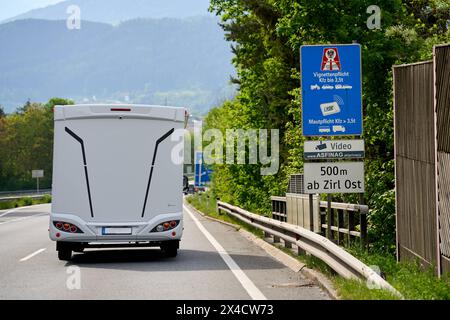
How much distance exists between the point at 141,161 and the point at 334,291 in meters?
6.16

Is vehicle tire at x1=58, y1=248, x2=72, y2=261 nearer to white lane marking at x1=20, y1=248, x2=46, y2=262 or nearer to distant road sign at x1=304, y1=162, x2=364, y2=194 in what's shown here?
white lane marking at x1=20, y1=248, x2=46, y2=262

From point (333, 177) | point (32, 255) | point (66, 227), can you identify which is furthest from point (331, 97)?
point (32, 255)

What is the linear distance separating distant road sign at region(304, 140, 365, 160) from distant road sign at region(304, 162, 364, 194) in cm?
28

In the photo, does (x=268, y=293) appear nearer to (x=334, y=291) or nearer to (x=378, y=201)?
(x=334, y=291)

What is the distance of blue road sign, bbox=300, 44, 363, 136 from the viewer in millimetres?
14188

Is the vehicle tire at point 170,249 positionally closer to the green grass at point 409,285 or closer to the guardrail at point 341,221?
the guardrail at point 341,221

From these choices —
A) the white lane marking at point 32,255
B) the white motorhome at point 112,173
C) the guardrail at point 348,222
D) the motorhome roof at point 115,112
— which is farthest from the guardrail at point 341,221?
the white lane marking at point 32,255

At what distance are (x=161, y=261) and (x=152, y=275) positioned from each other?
260cm

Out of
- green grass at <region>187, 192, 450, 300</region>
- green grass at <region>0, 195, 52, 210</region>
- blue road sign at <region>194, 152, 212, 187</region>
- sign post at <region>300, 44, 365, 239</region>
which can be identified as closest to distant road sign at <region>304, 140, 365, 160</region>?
sign post at <region>300, 44, 365, 239</region>

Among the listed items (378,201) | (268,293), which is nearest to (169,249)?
(378,201)

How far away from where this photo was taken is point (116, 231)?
14375 mm

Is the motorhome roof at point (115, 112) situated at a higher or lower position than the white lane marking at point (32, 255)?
higher

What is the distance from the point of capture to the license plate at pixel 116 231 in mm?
14344

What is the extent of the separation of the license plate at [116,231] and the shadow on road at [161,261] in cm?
57
